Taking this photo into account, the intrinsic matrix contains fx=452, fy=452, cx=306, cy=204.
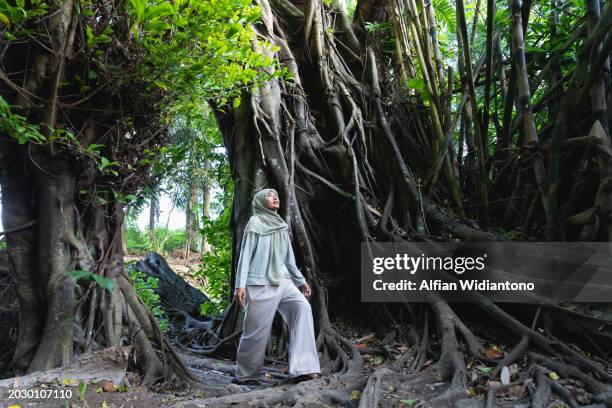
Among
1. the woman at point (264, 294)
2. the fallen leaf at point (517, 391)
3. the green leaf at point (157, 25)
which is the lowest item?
the fallen leaf at point (517, 391)

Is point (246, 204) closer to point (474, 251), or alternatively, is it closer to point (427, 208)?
point (427, 208)

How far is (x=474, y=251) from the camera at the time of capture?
4234 millimetres

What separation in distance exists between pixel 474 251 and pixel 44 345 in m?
3.54

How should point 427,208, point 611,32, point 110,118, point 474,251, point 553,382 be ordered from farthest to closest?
point 427,208 → point 474,251 → point 611,32 → point 110,118 → point 553,382

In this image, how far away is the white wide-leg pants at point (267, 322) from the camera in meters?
3.38

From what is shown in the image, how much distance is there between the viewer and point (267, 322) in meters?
3.47

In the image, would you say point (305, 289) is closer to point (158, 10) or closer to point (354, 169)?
point (354, 169)

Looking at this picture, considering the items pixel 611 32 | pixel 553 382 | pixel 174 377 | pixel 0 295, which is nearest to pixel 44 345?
pixel 0 295

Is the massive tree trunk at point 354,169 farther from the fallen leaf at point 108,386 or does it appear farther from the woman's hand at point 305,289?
the fallen leaf at point 108,386

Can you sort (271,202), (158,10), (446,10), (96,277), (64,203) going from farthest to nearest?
(446,10) < (271,202) < (64,203) < (96,277) < (158,10)

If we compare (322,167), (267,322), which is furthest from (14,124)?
(322,167)

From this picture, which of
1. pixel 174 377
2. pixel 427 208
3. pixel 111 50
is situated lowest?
pixel 174 377

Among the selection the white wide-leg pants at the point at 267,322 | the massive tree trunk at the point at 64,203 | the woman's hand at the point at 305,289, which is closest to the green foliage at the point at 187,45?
the massive tree trunk at the point at 64,203

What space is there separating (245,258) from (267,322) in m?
0.52
